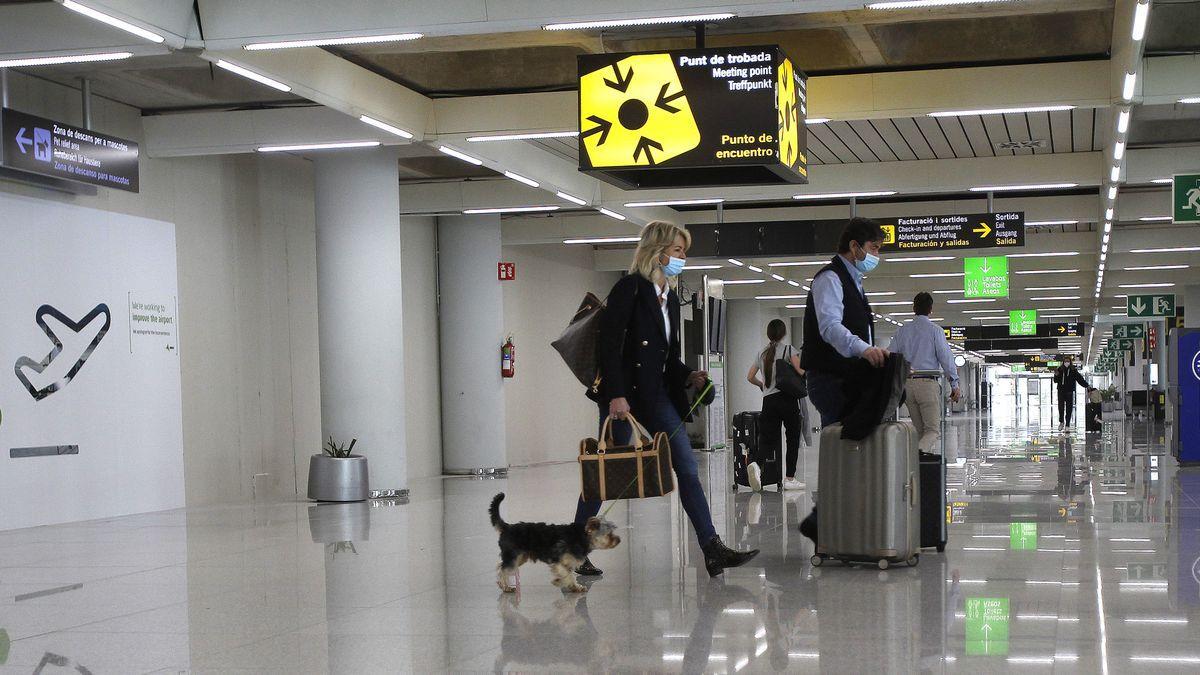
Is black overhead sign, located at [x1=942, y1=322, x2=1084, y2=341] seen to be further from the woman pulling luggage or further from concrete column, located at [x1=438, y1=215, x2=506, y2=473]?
the woman pulling luggage

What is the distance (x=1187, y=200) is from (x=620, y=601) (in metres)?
10.8

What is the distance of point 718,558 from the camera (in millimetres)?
5664

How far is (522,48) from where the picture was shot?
981 centimetres

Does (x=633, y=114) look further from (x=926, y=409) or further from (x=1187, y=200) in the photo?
(x=1187, y=200)

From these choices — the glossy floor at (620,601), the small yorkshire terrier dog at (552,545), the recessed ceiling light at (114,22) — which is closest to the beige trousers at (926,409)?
the glossy floor at (620,601)

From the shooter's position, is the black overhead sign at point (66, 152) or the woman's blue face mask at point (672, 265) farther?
the black overhead sign at point (66, 152)

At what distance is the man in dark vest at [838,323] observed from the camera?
19.0ft

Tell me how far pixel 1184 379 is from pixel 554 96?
9.08m

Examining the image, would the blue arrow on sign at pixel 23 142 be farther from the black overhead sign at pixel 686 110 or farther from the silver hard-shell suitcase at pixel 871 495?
the silver hard-shell suitcase at pixel 871 495

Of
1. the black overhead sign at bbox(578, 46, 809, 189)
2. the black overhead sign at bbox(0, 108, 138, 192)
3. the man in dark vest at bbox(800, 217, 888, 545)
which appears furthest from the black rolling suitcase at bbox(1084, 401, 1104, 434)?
the man in dark vest at bbox(800, 217, 888, 545)

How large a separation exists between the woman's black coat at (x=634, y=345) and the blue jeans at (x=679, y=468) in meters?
0.05

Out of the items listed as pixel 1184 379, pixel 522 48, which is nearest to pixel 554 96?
pixel 522 48

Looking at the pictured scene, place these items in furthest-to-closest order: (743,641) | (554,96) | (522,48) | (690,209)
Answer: (690,209)
(554,96)
(522,48)
(743,641)

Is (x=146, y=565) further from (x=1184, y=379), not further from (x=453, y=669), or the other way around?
(x=1184, y=379)
